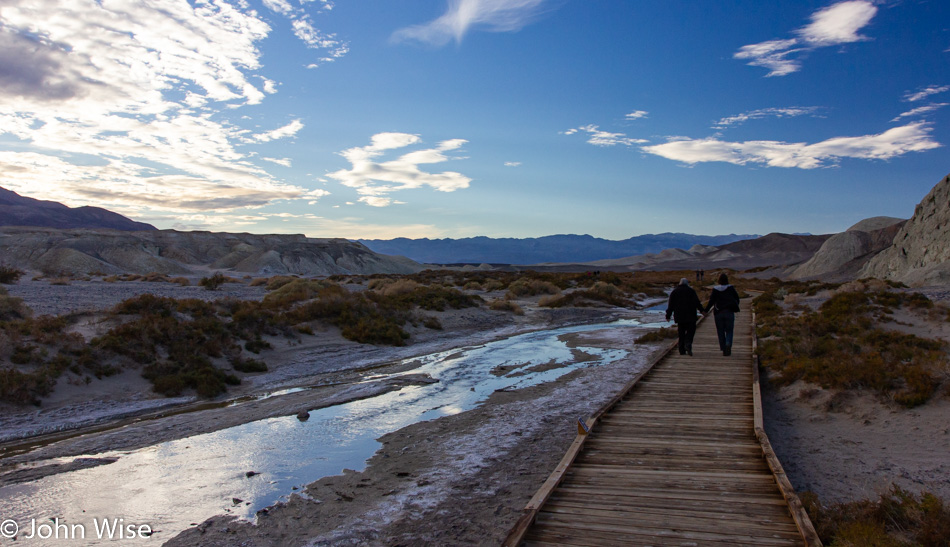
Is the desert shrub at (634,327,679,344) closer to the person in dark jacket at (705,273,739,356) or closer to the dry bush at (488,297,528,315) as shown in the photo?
the person in dark jacket at (705,273,739,356)

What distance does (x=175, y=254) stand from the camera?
252ft

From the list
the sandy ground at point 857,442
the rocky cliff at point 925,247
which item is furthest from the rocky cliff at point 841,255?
the sandy ground at point 857,442

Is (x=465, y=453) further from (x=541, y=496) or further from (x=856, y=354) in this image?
(x=856, y=354)

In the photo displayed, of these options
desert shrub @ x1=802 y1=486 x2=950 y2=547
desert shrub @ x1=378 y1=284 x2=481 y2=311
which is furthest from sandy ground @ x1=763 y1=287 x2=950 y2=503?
desert shrub @ x1=378 y1=284 x2=481 y2=311

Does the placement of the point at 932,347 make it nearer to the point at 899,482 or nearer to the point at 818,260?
A: the point at 899,482

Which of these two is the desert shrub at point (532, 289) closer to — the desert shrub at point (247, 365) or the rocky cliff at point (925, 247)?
the rocky cliff at point (925, 247)

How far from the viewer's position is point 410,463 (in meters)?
7.02

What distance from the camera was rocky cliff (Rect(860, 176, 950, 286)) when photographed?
25.3 meters

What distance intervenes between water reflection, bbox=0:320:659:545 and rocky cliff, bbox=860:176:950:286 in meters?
24.4

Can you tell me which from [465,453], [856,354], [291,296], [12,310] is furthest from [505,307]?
[465,453]

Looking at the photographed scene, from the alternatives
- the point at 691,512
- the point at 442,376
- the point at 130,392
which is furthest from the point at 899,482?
the point at 130,392

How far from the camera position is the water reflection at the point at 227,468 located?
5797mm

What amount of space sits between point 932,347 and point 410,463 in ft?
32.4

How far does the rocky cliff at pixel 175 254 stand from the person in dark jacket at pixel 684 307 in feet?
189
